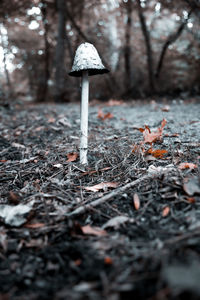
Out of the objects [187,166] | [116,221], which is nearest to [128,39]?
[187,166]

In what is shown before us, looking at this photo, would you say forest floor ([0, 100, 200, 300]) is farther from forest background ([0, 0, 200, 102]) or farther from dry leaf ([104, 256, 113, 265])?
forest background ([0, 0, 200, 102])

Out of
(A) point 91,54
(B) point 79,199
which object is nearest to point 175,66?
(A) point 91,54

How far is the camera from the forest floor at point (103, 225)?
0.84 meters

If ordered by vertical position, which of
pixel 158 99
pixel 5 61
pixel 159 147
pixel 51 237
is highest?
pixel 5 61

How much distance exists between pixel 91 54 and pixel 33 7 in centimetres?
899

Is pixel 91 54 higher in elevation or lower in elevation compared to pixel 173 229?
higher

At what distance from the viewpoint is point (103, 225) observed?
1224 millimetres

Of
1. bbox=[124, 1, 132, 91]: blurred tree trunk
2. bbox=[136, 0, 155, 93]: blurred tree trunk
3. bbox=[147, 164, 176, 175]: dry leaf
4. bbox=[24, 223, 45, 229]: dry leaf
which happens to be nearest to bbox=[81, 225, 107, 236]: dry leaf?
bbox=[24, 223, 45, 229]: dry leaf

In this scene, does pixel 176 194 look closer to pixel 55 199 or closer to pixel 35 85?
pixel 55 199

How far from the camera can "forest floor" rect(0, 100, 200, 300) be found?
0.84 m

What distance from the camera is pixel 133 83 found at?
30.3 ft

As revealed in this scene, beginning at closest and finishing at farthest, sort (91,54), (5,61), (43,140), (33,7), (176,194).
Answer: (176,194), (91,54), (43,140), (33,7), (5,61)

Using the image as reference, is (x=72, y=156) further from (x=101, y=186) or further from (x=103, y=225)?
(x=103, y=225)

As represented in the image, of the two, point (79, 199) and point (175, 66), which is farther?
point (175, 66)
